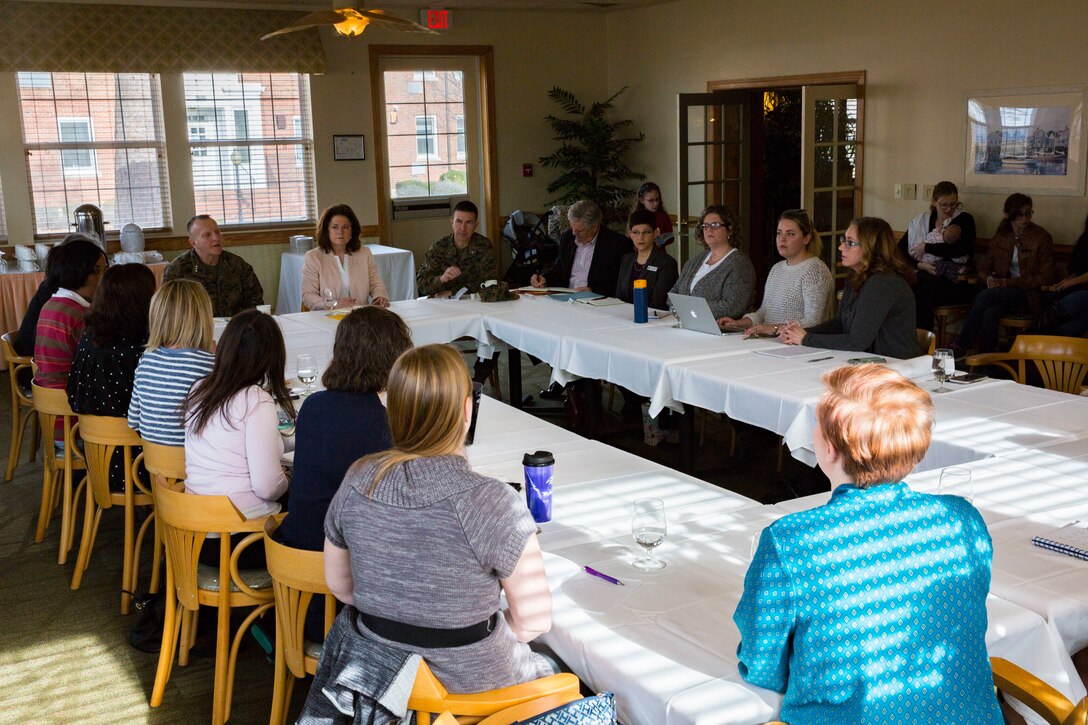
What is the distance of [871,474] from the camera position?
1.79m

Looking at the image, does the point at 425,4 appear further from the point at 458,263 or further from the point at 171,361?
the point at 171,361

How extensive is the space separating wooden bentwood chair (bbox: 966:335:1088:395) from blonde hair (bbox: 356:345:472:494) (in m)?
3.00

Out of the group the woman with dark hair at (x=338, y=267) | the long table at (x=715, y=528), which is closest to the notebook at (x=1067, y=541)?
the long table at (x=715, y=528)

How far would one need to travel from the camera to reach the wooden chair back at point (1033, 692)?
1.92m

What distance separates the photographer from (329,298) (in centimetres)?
620

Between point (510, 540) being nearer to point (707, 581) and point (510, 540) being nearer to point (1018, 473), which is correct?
point (707, 581)

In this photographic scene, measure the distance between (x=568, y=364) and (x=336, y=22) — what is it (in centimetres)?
195

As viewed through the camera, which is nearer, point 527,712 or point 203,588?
point 527,712

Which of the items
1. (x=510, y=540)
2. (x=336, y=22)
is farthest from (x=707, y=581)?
(x=336, y=22)

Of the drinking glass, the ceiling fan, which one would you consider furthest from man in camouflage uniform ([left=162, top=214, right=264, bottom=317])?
the drinking glass

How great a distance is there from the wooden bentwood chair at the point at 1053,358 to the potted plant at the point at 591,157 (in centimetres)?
666

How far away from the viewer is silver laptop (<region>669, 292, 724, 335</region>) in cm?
499

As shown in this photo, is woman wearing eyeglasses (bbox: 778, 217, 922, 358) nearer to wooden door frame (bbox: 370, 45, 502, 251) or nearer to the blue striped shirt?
the blue striped shirt

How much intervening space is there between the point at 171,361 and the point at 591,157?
7865 mm
